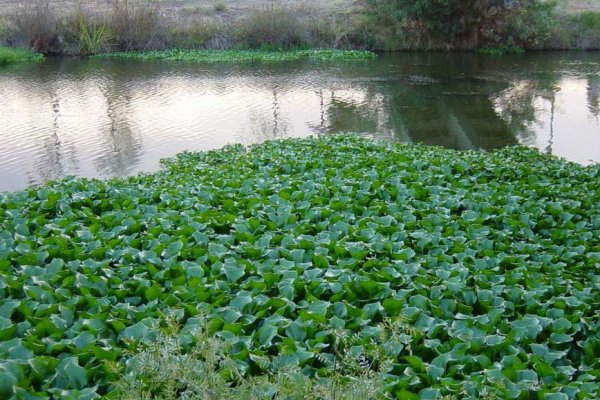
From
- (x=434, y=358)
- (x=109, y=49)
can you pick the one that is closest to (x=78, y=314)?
(x=434, y=358)

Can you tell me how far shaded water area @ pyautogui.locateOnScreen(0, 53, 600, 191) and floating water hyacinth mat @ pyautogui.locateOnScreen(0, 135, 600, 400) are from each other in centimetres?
438

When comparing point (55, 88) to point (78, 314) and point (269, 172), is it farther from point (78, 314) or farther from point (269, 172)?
Result: point (78, 314)

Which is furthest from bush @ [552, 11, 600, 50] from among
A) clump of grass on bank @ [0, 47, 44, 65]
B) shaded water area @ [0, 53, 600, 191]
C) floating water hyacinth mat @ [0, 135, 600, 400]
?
floating water hyacinth mat @ [0, 135, 600, 400]

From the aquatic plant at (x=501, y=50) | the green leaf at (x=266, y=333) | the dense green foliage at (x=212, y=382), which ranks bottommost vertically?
the green leaf at (x=266, y=333)

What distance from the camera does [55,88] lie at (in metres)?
16.6

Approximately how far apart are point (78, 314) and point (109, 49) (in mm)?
21817

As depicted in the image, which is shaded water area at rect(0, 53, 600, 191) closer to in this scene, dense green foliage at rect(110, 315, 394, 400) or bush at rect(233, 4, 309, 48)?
bush at rect(233, 4, 309, 48)

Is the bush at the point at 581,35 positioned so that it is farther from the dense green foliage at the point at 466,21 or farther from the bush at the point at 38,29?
the bush at the point at 38,29

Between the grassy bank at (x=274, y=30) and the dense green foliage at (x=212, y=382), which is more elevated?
the grassy bank at (x=274, y=30)

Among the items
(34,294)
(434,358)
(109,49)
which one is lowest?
(434,358)

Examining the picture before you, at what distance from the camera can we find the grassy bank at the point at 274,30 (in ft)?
77.4

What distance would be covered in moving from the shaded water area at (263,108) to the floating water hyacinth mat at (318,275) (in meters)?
4.38

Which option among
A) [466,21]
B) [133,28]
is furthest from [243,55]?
[466,21]

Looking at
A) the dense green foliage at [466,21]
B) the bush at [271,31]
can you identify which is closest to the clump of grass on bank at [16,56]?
the bush at [271,31]
